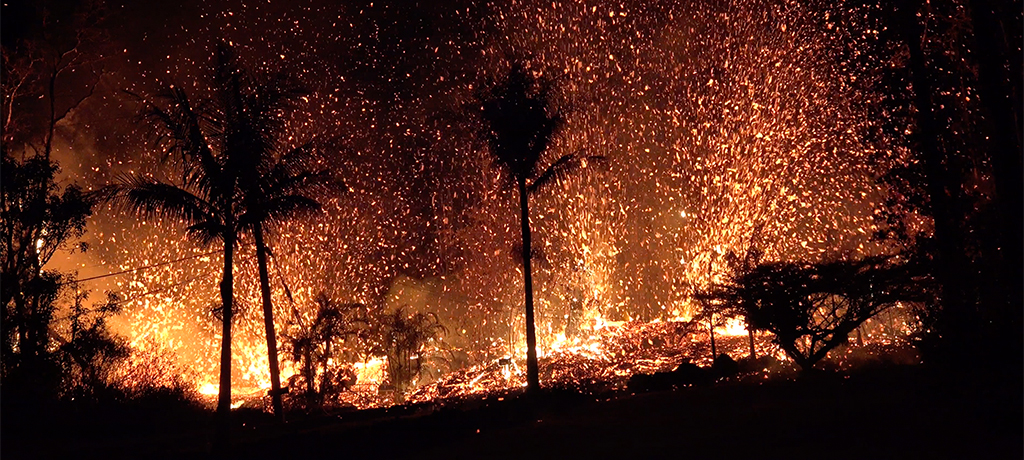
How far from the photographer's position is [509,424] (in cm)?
1285

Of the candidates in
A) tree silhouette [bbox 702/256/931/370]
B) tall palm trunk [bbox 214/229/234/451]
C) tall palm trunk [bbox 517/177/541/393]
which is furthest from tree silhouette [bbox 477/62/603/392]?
tall palm trunk [bbox 214/229/234/451]

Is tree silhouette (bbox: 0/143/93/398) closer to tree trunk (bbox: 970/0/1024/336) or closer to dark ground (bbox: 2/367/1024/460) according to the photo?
dark ground (bbox: 2/367/1024/460)

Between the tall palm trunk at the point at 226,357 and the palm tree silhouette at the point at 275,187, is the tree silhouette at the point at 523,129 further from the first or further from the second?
the tall palm trunk at the point at 226,357

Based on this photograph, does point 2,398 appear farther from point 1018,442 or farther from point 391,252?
point 391,252

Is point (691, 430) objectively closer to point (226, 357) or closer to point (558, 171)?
point (226, 357)

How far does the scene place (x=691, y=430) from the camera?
1102 centimetres

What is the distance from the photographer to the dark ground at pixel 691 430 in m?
9.12

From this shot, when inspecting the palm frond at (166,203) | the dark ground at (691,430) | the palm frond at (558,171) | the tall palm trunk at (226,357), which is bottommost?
the dark ground at (691,430)

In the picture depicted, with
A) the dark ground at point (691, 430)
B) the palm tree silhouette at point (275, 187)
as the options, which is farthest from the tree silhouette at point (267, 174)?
the dark ground at point (691, 430)

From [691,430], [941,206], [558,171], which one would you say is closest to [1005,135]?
[941,206]

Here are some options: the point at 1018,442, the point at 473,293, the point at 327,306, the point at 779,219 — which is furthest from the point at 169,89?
the point at 473,293

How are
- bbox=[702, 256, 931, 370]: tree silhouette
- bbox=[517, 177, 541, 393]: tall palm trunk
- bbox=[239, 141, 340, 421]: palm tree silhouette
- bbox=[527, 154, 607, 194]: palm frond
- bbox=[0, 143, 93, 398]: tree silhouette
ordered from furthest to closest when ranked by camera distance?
1. bbox=[527, 154, 607, 194]: palm frond
2. bbox=[517, 177, 541, 393]: tall palm trunk
3. bbox=[702, 256, 931, 370]: tree silhouette
4. bbox=[0, 143, 93, 398]: tree silhouette
5. bbox=[239, 141, 340, 421]: palm tree silhouette

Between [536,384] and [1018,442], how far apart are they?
430 inches

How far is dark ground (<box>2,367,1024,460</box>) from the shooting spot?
9117mm
